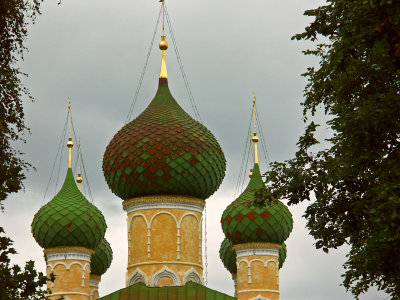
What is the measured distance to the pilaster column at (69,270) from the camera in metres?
23.4

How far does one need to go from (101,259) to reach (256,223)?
5.08 metres

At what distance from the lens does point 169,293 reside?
71.6ft

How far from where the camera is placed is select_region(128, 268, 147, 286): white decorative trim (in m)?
22.6

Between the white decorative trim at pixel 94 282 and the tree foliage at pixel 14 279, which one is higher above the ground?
the white decorative trim at pixel 94 282

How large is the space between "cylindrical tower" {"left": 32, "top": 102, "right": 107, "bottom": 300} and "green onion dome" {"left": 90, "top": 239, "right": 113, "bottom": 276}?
6.72 feet

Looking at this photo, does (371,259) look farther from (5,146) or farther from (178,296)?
(178,296)

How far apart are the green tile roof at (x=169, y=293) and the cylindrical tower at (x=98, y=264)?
168 inches

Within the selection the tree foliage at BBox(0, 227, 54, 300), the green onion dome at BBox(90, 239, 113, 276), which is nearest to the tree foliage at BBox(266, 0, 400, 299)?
the tree foliage at BBox(0, 227, 54, 300)

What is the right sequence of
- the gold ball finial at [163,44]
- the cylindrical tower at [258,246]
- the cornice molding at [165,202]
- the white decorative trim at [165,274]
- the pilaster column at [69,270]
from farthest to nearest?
the gold ball finial at [163,44], the cylindrical tower at [258,246], the pilaster column at [69,270], the cornice molding at [165,202], the white decorative trim at [165,274]

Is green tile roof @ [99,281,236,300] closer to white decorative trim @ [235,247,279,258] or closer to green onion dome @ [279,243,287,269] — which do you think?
white decorative trim @ [235,247,279,258]

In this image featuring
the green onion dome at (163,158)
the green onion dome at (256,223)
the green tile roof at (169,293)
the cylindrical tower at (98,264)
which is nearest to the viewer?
the green tile roof at (169,293)

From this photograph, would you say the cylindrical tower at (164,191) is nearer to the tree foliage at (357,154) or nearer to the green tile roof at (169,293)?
the green tile roof at (169,293)

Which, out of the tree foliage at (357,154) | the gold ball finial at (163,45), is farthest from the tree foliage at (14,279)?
the gold ball finial at (163,45)

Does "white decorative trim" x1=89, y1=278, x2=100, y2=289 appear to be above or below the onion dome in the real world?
below
